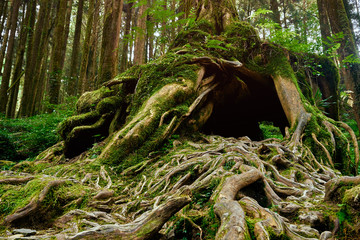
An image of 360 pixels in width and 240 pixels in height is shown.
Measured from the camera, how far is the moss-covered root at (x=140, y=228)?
63.3 inches

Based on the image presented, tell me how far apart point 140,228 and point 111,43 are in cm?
639

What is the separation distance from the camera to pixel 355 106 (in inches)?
253

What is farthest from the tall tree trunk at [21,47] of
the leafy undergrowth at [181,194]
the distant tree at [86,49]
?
the leafy undergrowth at [181,194]

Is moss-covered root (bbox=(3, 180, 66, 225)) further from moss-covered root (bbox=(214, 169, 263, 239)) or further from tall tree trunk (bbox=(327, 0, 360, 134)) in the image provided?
tall tree trunk (bbox=(327, 0, 360, 134))

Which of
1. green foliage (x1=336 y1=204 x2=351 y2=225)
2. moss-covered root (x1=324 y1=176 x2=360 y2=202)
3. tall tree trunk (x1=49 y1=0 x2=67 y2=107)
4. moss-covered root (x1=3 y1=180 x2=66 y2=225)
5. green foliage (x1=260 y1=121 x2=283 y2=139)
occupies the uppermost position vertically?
tall tree trunk (x1=49 y1=0 x2=67 y2=107)

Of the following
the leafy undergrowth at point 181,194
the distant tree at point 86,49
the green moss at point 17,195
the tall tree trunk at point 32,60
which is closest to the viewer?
the leafy undergrowth at point 181,194

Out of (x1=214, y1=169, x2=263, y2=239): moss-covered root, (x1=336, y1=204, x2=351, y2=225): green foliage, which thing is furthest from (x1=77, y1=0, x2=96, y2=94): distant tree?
(x1=336, y1=204, x2=351, y2=225): green foliage

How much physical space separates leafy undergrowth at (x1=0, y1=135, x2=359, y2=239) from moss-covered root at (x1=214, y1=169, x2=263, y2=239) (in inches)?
1.5

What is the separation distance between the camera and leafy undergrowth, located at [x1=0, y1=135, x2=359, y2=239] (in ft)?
5.96

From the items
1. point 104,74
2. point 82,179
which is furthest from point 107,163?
point 104,74

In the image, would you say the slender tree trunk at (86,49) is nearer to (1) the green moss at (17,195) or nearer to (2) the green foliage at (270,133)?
(2) the green foliage at (270,133)

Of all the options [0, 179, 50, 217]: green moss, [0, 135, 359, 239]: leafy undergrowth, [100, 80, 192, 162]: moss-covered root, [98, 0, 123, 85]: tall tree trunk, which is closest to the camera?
[0, 135, 359, 239]: leafy undergrowth

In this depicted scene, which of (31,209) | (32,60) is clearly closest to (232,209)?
(31,209)

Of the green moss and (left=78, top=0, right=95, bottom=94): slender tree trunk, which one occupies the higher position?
(left=78, top=0, right=95, bottom=94): slender tree trunk
